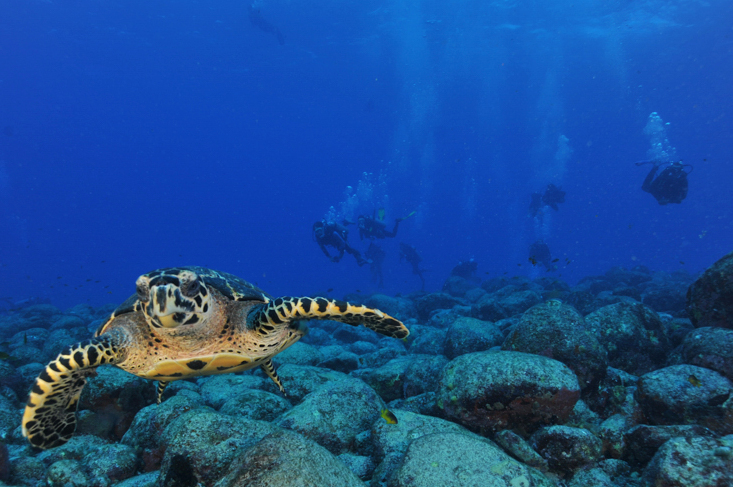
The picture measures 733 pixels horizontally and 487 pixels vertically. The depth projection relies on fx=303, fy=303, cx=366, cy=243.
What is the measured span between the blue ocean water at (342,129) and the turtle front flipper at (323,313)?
12081 millimetres

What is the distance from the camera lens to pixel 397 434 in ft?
9.46

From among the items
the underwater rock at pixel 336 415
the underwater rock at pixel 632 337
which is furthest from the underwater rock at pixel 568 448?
the underwater rock at pixel 632 337

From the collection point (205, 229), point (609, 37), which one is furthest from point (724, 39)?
point (205, 229)

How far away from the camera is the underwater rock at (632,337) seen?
443 cm

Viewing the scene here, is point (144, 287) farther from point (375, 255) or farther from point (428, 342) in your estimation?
point (375, 255)

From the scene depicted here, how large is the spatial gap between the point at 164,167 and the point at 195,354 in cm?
14767

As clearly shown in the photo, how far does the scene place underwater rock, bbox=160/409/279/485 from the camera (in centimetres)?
243

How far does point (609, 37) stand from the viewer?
44.8 meters

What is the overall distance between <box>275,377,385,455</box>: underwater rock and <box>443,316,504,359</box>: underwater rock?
8.34 feet

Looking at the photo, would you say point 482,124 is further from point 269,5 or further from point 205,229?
point 205,229

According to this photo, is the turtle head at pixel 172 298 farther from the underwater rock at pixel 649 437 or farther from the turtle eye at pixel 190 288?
the underwater rock at pixel 649 437

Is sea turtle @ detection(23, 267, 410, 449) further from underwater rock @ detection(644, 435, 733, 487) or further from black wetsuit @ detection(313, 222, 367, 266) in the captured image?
black wetsuit @ detection(313, 222, 367, 266)

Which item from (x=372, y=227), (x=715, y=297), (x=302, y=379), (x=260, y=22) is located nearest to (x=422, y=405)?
(x=302, y=379)

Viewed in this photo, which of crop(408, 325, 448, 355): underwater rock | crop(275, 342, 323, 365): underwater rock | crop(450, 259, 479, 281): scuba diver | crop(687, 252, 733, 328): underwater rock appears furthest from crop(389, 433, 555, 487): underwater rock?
crop(450, 259, 479, 281): scuba diver
